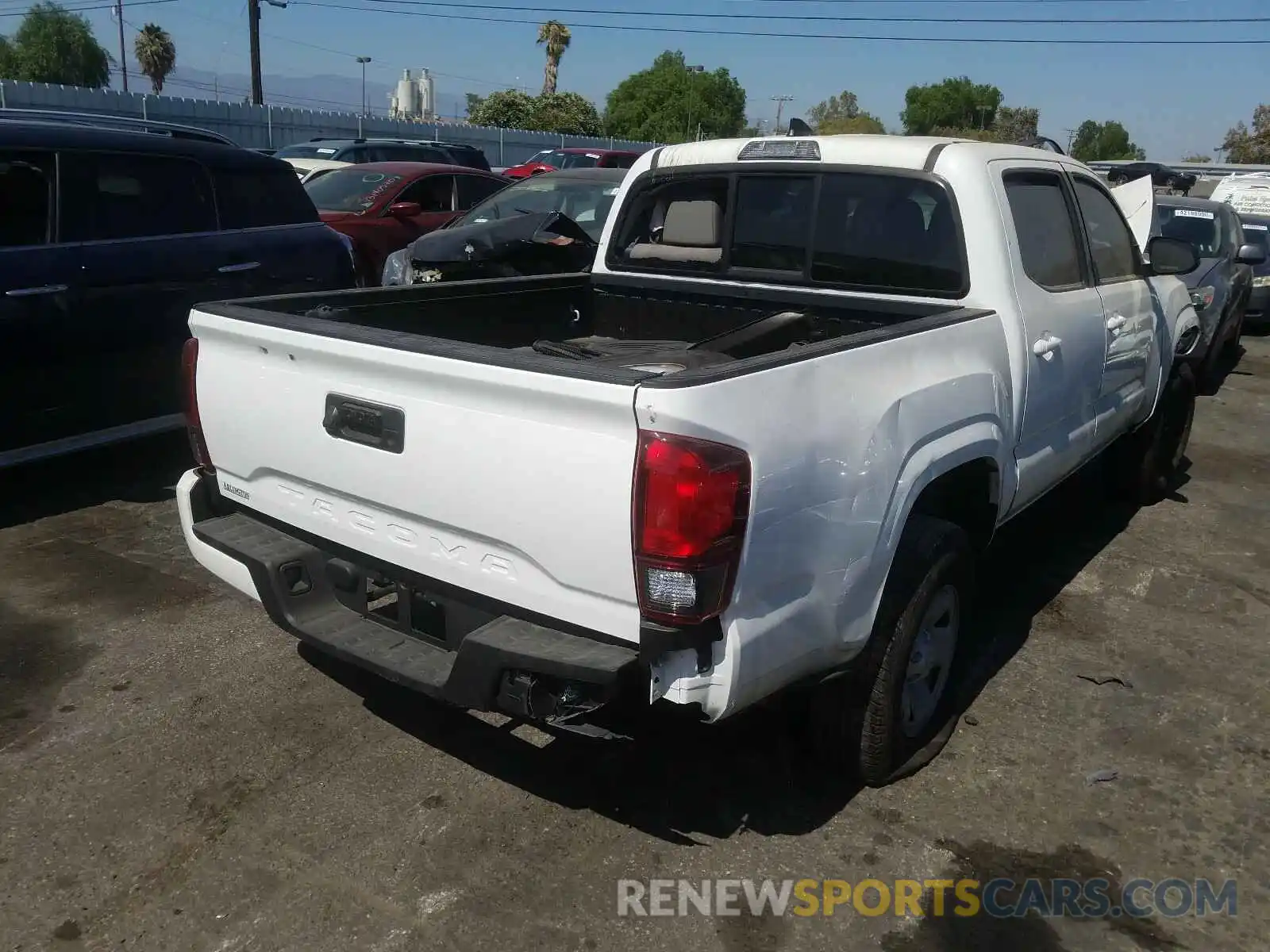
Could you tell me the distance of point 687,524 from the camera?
236 centimetres

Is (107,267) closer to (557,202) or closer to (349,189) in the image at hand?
(557,202)

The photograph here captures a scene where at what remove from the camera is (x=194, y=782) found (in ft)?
10.6

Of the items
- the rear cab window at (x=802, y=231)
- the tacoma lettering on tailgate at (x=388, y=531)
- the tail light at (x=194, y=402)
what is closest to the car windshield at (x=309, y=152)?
the rear cab window at (x=802, y=231)

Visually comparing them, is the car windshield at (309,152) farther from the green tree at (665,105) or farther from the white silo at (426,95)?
the white silo at (426,95)

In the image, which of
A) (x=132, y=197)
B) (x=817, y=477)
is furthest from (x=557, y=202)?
(x=817, y=477)

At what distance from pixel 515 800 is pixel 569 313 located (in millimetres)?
2357

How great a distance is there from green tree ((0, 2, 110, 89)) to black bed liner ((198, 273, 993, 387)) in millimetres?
78150

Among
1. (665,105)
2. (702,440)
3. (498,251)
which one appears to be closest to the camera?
(702,440)

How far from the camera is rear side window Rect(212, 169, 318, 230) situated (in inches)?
247

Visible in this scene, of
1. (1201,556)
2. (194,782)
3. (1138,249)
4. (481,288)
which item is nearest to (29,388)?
(481,288)

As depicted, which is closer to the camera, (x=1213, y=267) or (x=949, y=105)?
(x=1213, y=267)

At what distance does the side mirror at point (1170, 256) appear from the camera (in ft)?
17.3

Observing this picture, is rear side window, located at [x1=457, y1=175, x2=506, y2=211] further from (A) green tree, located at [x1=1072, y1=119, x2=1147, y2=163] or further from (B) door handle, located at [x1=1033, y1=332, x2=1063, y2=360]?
(A) green tree, located at [x1=1072, y1=119, x2=1147, y2=163]

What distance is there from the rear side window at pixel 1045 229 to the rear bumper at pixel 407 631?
2382mm
